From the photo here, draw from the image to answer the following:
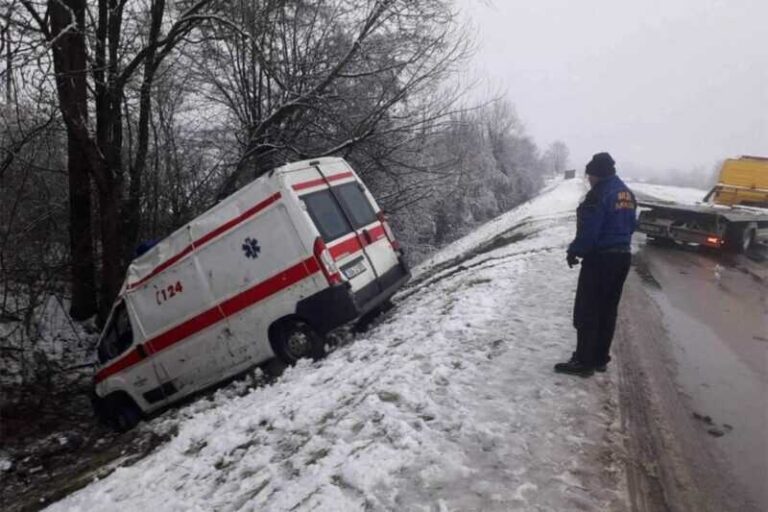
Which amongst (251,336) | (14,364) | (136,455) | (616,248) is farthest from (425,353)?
(14,364)

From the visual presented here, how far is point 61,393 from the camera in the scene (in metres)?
8.98

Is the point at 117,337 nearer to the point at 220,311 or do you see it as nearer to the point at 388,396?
the point at 220,311

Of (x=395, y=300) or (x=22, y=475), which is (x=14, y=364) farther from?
(x=395, y=300)

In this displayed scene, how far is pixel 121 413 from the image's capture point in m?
8.01

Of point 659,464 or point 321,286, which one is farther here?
point 321,286

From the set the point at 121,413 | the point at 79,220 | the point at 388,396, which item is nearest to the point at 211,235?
the point at 121,413

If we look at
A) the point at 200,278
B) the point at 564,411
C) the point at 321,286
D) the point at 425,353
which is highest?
the point at 200,278

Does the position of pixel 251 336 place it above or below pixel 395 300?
above

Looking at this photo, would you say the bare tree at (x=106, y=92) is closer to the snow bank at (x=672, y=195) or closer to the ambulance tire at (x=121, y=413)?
the ambulance tire at (x=121, y=413)

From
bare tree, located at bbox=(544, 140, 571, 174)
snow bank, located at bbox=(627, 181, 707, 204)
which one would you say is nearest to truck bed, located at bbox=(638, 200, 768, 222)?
snow bank, located at bbox=(627, 181, 707, 204)

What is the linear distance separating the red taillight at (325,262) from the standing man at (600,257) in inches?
106

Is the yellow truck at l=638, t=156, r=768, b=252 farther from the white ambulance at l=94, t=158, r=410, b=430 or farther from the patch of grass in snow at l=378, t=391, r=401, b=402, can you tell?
the patch of grass in snow at l=378, t=391, r=401, b=402

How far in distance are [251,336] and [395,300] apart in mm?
3498

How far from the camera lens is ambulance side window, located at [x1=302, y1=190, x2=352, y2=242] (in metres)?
6.52
